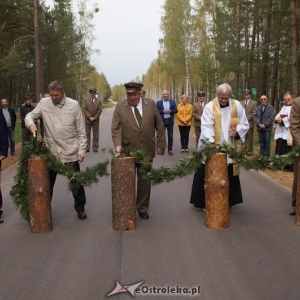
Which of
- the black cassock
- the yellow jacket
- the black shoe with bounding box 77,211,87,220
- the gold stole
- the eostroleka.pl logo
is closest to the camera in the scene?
the eostroleka.pl logo

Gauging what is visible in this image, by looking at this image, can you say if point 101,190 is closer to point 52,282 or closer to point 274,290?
point 52,282

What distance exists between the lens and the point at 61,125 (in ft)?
20.6

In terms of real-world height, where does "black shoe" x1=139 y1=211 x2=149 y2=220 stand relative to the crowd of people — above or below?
below

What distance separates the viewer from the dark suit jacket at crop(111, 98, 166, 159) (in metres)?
6.54

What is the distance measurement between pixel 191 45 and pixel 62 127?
131ft

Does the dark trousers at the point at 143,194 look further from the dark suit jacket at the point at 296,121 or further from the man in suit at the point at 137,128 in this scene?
the dark suit jacket at the point at 296,121

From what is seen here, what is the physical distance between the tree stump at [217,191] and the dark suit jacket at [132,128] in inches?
41.7

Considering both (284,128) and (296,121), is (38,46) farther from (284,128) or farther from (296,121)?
(296,121)

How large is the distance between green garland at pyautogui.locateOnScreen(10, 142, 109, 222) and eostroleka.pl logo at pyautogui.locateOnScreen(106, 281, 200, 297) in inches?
93.6

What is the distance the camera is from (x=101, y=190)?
873 cm

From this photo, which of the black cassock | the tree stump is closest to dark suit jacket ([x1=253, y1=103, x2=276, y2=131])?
the black cassock

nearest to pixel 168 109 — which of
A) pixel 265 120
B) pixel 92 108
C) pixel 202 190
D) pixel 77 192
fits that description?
pixel 92 108

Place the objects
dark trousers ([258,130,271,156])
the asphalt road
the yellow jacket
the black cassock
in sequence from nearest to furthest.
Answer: the asphalt road, the black cassock, dark trousers ([258,130,271,156]), the yellow jacket

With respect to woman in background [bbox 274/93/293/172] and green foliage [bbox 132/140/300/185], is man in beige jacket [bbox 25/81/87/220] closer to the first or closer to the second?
green foliage [bbox 132/140/300/185]
